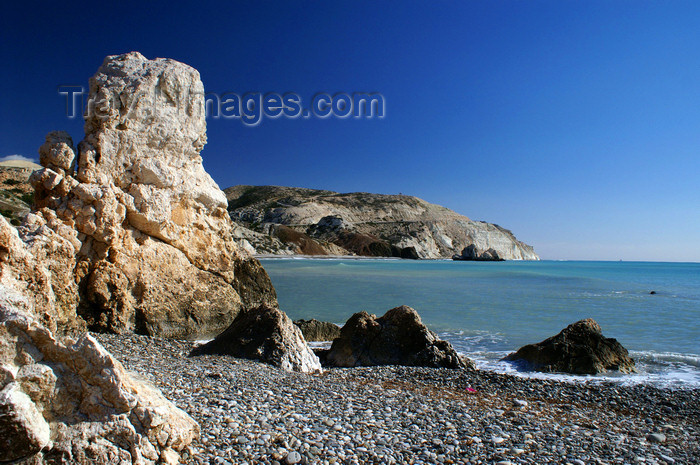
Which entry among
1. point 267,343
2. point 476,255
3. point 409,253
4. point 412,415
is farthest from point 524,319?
point 476,255

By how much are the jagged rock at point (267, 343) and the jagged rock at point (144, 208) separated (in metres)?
2.61

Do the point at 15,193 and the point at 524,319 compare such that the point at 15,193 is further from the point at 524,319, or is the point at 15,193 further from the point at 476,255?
the point at 476,255

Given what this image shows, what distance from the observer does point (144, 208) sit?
1104cm

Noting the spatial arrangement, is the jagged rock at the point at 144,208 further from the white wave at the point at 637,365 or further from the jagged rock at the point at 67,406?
the white wave at the point at 637,365

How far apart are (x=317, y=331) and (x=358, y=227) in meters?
113

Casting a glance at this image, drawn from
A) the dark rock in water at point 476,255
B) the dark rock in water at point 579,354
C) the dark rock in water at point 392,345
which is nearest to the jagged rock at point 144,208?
the dark rock in water at point 392,345

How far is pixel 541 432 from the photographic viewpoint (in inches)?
Answer: 217

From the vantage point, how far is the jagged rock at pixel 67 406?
3.28m

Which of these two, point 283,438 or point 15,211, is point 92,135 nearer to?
point 283,438

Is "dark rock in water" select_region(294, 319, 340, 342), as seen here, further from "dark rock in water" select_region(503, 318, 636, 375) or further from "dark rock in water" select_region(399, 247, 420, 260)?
"dark rock in water" select_region(399, 247, 420, 260)

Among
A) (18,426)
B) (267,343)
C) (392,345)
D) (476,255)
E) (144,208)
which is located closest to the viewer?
(18,426)

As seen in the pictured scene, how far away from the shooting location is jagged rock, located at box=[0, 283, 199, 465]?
328 cm

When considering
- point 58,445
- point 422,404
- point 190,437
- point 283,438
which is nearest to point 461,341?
point 422,404

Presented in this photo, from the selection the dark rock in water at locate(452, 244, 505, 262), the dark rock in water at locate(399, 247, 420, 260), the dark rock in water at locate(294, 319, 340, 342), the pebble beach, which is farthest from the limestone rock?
the dark rock in water at locate(452, 244, 505, 262)
